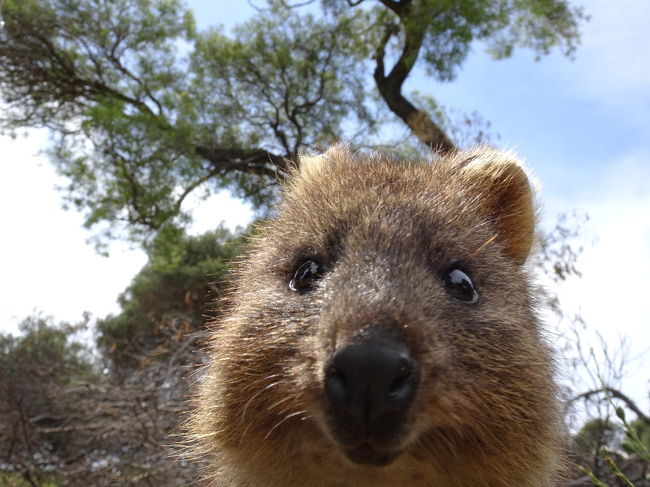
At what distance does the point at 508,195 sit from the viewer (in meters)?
3.45

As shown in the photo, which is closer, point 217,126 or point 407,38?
point 407,38

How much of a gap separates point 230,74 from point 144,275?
31.5ft

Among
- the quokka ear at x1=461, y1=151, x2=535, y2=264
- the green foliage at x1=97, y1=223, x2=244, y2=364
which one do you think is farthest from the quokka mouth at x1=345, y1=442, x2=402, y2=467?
the green foliage at x1=97, y1=223, x2=244, y2=364

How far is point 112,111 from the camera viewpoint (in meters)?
18.2

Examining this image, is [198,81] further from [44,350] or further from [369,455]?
[369,455]

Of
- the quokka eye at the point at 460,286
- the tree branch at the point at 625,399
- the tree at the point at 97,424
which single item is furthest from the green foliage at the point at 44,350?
the quokka eye at the point at 460,286

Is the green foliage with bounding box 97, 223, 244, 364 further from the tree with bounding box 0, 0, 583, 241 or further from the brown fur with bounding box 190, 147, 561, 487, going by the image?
the brown fur with bounding box 190, 147, 561, 487

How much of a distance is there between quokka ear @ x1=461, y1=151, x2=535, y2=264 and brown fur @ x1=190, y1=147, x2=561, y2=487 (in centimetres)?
11

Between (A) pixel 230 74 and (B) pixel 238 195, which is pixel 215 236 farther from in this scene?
(A) pixel 230 74

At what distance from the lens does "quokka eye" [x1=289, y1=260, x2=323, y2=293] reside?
2.72 meters

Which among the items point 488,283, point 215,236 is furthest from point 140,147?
point 488,283

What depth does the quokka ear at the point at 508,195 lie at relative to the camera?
336 centimetres

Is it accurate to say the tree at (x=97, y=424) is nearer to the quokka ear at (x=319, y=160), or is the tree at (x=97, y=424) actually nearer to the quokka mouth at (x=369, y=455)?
the quokka ear at (x=319, y=160)

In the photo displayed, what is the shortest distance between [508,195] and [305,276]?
1.47 metres
